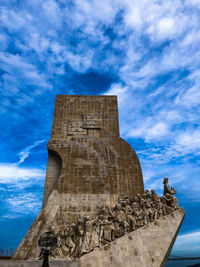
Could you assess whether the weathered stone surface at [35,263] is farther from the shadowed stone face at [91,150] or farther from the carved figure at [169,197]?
the carved figure at [169,197]

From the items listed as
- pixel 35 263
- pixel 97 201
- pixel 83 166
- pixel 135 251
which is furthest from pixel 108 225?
pixel 83 166

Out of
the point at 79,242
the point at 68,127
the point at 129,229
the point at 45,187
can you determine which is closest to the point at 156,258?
the point at 129,229

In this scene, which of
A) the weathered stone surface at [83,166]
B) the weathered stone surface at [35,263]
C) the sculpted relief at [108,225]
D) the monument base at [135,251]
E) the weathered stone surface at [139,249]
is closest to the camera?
the weathered stone surface at [35,263]

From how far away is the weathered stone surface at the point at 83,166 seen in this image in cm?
1097

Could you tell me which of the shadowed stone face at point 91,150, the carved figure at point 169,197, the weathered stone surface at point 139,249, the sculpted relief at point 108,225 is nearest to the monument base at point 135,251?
the weathered stone surface at point 139,249

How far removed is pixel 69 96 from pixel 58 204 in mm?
8446

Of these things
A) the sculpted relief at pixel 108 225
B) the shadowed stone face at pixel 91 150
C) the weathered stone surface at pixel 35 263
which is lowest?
the weathered stone surface at pixel 35 263

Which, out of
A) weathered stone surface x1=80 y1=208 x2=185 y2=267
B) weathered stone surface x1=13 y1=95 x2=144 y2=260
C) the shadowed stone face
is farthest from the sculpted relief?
the shadowed stone face

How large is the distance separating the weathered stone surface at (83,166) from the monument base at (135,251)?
285 cm

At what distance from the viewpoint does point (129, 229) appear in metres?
9.12

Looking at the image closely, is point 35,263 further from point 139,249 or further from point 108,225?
point 139,249

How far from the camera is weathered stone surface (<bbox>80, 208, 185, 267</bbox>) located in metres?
7.80

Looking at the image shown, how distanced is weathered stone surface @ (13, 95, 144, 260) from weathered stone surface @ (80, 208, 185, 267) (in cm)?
312

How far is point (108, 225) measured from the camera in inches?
360
